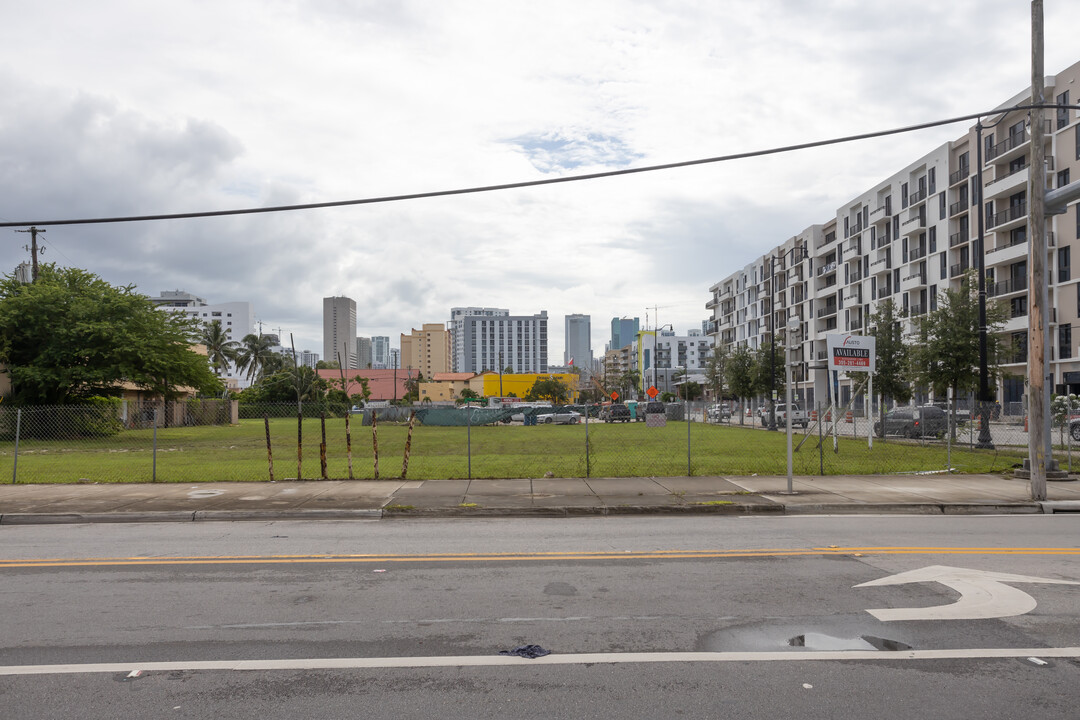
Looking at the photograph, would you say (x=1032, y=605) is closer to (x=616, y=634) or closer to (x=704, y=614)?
(x=704, y=614)

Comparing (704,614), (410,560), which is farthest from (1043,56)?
(410,560)

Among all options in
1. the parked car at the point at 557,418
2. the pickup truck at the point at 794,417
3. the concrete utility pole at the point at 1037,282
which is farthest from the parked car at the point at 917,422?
the parked car at the point at 557,418

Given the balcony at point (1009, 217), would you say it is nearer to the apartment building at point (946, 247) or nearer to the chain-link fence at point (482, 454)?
the apartment building at point (946, 247)

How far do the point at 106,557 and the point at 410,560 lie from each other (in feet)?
13.1

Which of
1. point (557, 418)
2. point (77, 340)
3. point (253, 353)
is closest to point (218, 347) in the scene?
point (253, 353)

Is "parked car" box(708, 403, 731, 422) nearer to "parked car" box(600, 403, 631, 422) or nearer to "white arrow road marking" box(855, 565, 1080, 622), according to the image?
"parked car" box(600, 403, 631, 422)

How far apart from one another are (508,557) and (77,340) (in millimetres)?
36964

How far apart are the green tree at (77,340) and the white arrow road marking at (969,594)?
39.0 m

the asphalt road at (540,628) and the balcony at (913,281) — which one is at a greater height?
the balcony at (913,281)

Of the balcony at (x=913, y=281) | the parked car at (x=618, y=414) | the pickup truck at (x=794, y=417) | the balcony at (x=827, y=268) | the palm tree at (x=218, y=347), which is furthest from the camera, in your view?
the palm tree at (x=218, y=347)

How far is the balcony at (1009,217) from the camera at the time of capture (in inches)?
2093

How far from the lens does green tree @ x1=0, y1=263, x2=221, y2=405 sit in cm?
3766

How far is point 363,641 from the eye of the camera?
5.92 meters

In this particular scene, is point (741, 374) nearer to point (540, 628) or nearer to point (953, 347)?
point (953, 347)
